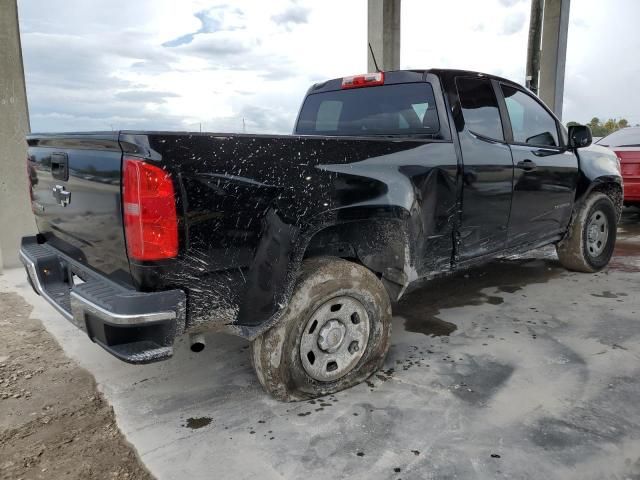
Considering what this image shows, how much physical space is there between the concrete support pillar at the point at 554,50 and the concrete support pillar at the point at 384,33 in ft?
18.4

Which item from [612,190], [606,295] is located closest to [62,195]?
[606,295]

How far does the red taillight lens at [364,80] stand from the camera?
3760 mm

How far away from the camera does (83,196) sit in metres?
2.50

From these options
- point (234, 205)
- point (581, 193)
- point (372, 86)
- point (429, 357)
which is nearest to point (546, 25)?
point (581, 193)

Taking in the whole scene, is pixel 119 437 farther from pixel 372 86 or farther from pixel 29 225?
pixel 29 225

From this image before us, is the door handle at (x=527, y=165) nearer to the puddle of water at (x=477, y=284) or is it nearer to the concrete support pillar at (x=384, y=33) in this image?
the puddle of water at (x=477, y=284)

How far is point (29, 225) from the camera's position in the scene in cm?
600

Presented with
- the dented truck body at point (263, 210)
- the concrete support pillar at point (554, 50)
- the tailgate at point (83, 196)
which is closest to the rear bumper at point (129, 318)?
the dented truck body at point (263, 210)

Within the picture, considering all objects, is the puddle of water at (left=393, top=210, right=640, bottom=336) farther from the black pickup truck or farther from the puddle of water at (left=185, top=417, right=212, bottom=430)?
the puddle of water at (left=185, top=417, right=212, bottom=430)

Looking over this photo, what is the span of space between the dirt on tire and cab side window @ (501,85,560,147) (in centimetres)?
347

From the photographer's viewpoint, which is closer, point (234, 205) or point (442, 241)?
point (234, 205)

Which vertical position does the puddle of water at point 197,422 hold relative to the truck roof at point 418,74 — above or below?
below

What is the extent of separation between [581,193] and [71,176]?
4344 millimetres

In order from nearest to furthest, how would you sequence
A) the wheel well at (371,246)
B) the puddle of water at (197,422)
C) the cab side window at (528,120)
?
the puddle of water at (197,422) < the wheel well at (371,246) < the cab side window at (528,120)
